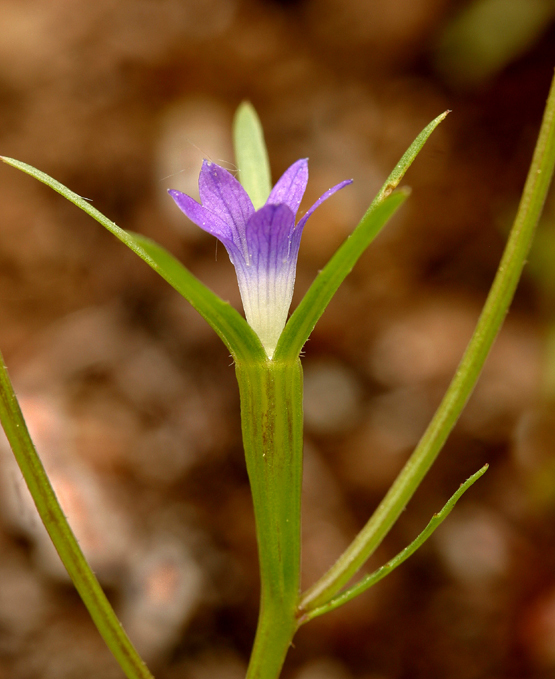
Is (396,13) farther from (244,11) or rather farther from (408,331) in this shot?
(408,331)

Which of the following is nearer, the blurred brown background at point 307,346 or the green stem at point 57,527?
the green stem at point 57,527

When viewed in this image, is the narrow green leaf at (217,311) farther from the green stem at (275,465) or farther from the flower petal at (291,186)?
the flower petal at (291,186)

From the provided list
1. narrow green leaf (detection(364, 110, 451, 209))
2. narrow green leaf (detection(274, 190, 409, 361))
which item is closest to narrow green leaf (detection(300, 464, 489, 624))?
narrow green leaf (detection(274, 190, 409, 361))

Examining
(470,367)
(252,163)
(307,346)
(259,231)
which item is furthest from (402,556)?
(307,346)

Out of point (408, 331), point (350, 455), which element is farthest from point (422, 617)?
point (408, 331)

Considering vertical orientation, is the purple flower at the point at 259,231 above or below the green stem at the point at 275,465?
above

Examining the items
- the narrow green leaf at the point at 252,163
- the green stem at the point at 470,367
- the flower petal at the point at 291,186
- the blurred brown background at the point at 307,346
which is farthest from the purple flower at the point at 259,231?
the blurred brown background at the point at 307,346
